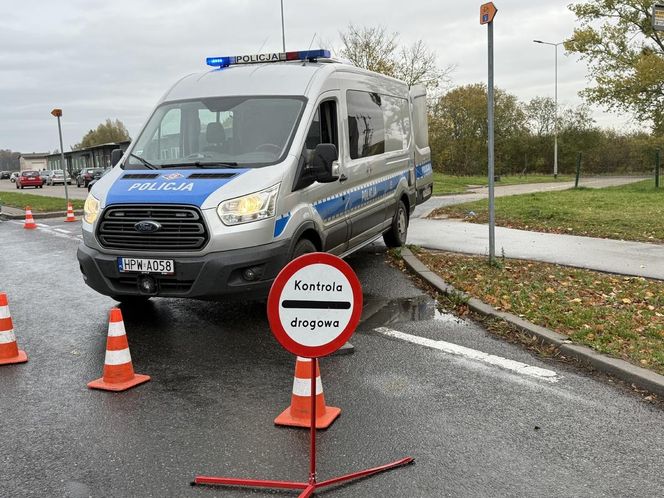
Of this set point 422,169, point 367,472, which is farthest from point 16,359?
point 422,169

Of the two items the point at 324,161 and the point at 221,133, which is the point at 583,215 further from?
the point at 221,133

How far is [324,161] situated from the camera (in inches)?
252

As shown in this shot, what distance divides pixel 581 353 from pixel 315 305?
9.50ft

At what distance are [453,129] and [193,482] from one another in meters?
59.6

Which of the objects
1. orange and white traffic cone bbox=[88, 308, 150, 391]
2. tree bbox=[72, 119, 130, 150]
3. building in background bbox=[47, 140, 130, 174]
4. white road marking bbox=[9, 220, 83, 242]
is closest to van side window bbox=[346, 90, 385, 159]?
orange and white traffic cone bbox=[88, 308, 150, 391]

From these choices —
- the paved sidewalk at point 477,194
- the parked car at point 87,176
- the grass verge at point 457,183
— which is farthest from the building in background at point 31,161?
the paved sidewalk at point 477,194

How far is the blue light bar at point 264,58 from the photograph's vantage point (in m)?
7.70

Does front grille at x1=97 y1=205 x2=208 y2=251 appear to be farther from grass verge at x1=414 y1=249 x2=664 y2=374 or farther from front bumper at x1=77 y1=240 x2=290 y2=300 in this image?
grass verge at x1=414 y1=249 x2=664 y2=374

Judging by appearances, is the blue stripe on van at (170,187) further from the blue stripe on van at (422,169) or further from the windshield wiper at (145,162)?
the blue stripe on van at (422,169)

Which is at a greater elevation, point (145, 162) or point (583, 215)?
point (145, 162)

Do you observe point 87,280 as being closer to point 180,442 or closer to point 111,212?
point 111,212

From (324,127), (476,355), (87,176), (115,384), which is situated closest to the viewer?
(115,384)

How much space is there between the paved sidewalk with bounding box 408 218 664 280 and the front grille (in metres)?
5.24

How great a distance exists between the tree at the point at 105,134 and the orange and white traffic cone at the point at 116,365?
425ft
